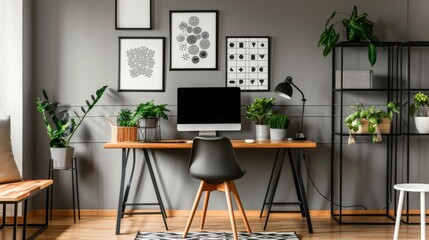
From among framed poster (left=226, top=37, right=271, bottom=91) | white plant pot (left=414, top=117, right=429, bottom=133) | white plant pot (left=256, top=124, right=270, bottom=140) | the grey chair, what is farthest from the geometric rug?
white plant pot (left=414, top=117, right=429, bottom=133)

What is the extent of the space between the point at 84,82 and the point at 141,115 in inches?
30.5

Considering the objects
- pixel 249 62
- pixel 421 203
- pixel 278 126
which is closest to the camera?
pixel 421 203

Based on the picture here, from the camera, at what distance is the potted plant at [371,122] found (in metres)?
4.48

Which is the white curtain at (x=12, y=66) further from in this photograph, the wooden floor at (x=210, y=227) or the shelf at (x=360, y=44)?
the shelf at (x=360, y=44)

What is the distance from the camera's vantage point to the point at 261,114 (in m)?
4.66

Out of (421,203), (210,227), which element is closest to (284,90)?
(210,227)

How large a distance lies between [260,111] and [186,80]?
0.75m

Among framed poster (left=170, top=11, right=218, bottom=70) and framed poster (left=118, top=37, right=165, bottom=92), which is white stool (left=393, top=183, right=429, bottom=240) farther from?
framed poster (left=118, top=37, right=165, bottom=92)

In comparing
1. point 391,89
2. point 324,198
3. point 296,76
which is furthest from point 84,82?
point 391,89

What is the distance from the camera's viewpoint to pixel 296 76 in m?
4.84

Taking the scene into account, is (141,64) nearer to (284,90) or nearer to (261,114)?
(261,114)

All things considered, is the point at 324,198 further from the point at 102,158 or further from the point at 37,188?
the point at 37,188

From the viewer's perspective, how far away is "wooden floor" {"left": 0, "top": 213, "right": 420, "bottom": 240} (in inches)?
161

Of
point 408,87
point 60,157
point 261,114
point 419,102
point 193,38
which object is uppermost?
point 193,38
